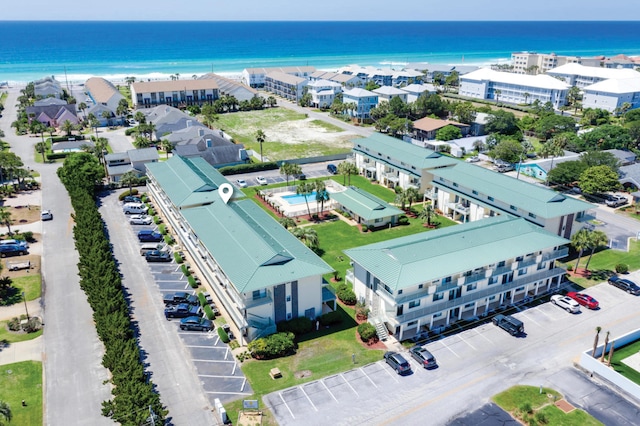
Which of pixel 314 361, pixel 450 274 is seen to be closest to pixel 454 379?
pixel 450 274

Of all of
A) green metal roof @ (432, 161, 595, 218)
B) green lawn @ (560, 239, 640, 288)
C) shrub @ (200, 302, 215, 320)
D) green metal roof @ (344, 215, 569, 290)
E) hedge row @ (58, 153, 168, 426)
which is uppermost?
green metal roof @ (432, 161, 595, 218)

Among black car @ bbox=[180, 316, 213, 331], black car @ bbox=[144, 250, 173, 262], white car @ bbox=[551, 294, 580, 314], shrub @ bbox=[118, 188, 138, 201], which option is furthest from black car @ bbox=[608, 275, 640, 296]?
shrub @ bbox=[118, 188, 138, 201]

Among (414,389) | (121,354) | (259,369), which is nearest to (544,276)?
(414,389)

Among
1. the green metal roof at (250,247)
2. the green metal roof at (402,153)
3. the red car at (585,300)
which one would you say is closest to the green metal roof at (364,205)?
the green metal roof at (402,153)

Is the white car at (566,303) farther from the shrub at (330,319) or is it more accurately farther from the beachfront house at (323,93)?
the beachfront house at (323,93)

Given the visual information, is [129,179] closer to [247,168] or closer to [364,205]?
[247,168]

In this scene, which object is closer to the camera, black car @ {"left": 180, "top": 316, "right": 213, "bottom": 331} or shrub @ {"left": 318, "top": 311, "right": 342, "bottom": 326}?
black car @ {"left": 180, "top": 316, "right": 213, "bottom": 331}

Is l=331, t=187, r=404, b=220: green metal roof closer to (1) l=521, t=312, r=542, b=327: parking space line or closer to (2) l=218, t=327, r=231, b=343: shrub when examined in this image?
(1) l=521, t=312, r=542, b=327: parking space line

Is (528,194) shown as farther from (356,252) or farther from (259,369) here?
(259,369)
